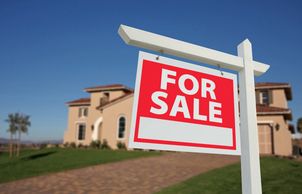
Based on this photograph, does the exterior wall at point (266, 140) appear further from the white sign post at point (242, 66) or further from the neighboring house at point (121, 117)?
the white sign post at point (242, 66)

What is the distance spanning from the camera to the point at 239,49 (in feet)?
9.16

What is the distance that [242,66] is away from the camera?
2672 millimetres

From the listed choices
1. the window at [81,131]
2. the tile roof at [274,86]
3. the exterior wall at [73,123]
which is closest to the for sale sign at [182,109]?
the tile roof at [274,86]

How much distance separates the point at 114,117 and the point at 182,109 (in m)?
23.9

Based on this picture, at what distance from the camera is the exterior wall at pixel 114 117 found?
25.4 meters

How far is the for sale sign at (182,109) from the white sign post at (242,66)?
0.30 feet

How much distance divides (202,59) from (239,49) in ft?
1.72

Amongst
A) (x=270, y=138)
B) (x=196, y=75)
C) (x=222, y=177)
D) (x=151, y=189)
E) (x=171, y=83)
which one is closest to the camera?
(x=171, y=83)

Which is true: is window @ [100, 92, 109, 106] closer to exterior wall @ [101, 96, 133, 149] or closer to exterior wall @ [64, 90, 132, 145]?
exterior wall @ [64, 90, 132, 145]

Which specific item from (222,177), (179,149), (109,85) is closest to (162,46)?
(179,149)

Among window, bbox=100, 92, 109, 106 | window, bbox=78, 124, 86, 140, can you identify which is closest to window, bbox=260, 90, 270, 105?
window, bbox=100, 92, 109, 106

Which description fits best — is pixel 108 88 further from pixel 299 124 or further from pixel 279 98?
pixel 299 124

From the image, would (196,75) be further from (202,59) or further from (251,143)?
(251,143)

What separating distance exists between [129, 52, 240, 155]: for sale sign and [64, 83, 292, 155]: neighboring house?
20.6 m
